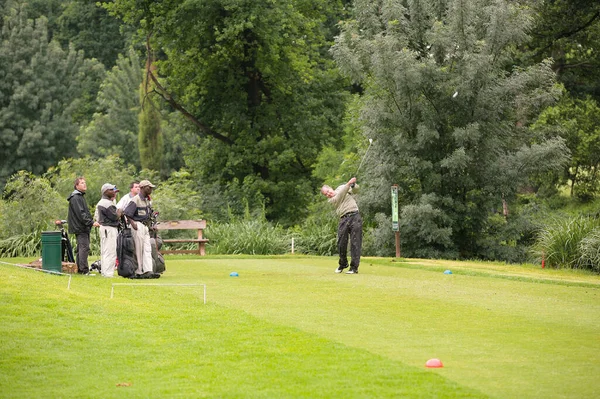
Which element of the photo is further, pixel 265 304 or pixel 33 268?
pixel 33 268

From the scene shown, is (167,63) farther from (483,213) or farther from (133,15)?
(483,213)

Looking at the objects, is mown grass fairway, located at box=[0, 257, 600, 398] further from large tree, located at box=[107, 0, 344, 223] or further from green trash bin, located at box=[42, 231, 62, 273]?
large tree, located at box=[107, 0, 344, 223]

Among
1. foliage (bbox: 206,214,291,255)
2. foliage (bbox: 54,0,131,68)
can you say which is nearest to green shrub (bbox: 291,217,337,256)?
foliage (bbox: 206,214,291,255)

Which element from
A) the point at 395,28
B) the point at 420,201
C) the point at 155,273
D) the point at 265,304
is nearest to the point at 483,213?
the point at 420,201

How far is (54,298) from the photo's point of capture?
13.9m

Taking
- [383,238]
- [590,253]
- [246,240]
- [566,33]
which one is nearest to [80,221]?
[590,253]

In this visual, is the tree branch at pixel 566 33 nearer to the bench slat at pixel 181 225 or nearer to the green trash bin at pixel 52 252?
the bench slat at pixel 181 225

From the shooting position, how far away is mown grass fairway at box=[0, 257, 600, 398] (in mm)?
8531

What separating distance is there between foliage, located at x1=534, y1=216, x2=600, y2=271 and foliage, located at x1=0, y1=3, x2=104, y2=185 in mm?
45130

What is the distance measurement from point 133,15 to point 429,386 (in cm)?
3443

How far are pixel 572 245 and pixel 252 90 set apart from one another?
72.1 feet

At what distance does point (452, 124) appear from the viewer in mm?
30250

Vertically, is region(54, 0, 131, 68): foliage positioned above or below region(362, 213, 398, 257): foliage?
above

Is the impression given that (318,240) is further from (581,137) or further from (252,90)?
(581,137)
